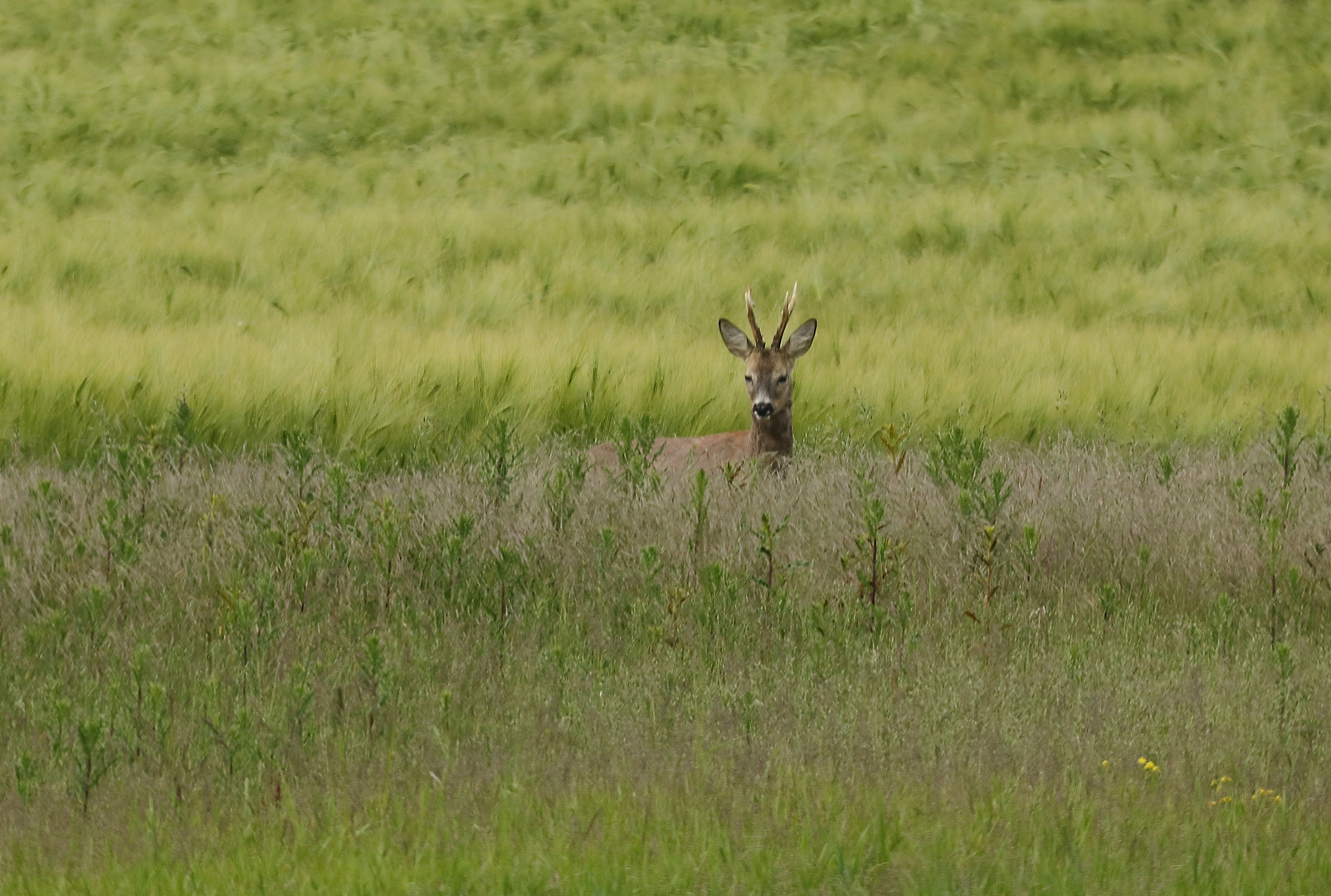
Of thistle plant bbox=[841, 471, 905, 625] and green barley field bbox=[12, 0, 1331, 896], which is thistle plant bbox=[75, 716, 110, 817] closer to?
green barley field bbox=[12, 0, 1331, 896]

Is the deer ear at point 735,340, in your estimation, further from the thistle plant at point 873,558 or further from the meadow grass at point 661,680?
the thistle plant at point 873,558

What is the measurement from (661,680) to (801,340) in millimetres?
3780

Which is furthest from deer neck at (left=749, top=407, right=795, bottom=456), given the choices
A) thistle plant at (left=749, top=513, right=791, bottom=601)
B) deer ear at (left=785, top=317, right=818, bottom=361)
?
thistle plant at (left=749, top=513, right=791, bottom=601)

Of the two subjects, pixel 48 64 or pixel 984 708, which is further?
pixel 48 64

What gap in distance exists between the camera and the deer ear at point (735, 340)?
8.22 meters

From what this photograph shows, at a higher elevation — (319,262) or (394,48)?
(394,48)

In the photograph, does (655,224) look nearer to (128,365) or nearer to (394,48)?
(128,365)

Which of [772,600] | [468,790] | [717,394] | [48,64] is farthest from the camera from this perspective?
[48,64]

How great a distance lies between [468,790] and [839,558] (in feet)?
7.40

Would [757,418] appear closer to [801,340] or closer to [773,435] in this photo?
[773,435]

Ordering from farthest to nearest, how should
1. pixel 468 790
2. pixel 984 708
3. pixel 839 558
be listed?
1. pixel 839 558
2. pixel 984 708
3. pixel 468 790

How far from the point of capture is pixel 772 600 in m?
5.52

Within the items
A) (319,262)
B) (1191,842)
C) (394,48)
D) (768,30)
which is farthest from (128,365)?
(768,30)

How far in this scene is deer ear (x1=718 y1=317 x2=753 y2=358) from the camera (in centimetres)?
822
